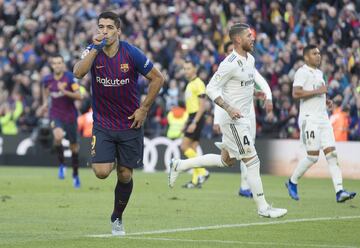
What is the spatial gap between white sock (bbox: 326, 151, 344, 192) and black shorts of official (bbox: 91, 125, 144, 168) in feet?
18.5

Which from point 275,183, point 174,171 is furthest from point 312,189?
point 174,171

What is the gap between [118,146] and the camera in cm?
1119

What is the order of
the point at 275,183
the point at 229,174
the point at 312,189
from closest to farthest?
1. the point at 312,189
2. the point at 275,183
3. the point at 229,174

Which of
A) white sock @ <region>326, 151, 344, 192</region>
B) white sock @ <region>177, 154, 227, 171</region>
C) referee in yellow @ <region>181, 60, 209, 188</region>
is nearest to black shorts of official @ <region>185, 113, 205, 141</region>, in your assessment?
referee in yellow @ <region>181, 60, 209, 188</region>

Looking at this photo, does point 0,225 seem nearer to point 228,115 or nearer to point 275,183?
point 228,115

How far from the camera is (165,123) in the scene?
27.7 metres

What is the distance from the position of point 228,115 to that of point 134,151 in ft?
8.79

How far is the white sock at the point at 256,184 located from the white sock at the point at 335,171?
128 inches

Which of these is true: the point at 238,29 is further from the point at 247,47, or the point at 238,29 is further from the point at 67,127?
the point at 67,127

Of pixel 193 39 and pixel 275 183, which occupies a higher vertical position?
pixel 193 39

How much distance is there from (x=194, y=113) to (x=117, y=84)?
919 cm

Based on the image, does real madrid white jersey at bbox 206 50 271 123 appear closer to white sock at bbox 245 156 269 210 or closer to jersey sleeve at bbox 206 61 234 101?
jersey sleeve at bbox 206 61 234 101

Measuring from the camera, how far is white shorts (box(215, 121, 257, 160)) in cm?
1325

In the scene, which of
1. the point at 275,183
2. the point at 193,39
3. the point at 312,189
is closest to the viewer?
the point at 312,189
